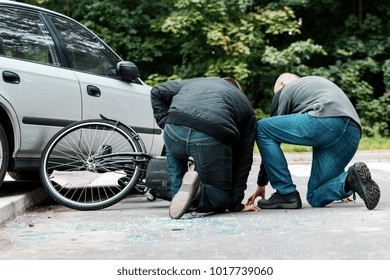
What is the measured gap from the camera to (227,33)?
17281 millimetres

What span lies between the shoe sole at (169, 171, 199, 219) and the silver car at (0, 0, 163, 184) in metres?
1.60

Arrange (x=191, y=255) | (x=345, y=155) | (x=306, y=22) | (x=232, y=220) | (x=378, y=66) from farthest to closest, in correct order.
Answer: (x=306, y=22) → (x=378, y=66) → (x=345, y=155) → (x=232, y=220) → (x=191, y=255)

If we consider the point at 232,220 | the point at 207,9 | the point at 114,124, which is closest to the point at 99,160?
the point at 114,124

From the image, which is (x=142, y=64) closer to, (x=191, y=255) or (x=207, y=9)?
(x=207, y=9)

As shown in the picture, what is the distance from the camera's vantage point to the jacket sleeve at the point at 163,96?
245 inches

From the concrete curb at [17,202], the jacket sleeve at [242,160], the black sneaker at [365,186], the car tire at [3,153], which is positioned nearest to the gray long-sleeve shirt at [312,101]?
the jacket sleeve at [242,160]

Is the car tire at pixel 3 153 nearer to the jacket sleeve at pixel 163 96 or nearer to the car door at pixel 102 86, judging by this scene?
the car door at pixel 102 86

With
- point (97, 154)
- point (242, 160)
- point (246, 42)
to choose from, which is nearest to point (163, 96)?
point (242, 160)

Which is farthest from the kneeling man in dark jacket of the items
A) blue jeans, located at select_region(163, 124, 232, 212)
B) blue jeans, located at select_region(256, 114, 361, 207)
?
blue jeans, located at select_region(256, 114, 361, 207)

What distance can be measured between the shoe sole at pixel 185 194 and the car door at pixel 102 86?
1687 millimetres

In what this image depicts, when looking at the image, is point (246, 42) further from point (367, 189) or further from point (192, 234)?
point (192, 234)

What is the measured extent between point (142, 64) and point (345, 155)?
42.3 feet

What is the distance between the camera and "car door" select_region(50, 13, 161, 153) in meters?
7.07
